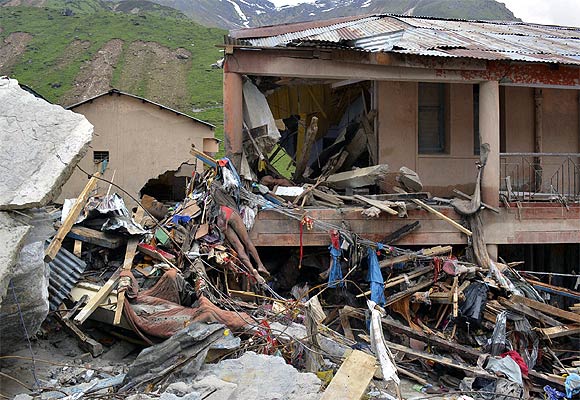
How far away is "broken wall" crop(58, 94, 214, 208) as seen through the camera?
18.4 meters

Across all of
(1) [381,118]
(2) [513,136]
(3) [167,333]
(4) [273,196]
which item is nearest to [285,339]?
(3) [167,333]

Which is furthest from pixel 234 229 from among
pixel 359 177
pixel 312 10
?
pixel 312 10

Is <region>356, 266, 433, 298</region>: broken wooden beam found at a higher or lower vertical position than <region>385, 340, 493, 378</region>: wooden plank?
higher

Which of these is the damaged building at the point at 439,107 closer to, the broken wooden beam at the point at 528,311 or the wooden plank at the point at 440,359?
the broken wooden beam at the point at 528,311

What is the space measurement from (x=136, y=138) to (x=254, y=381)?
15.0 m

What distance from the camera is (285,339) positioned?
20.6ft

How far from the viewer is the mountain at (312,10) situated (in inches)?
4796

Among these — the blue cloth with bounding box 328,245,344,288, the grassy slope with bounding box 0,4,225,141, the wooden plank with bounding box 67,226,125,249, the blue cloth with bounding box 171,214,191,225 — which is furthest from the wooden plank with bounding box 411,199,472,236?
the grassy slope with bounding box 0,4,225,141

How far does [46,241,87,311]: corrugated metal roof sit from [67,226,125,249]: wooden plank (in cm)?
38

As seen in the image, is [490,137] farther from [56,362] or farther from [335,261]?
[56,362]

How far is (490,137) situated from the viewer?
9773mm

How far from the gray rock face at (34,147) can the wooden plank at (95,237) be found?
2099 mm

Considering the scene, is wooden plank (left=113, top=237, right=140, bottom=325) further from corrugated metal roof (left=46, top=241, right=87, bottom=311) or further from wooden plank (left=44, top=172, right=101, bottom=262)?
wooden plank (left=44, top=172, right=101, bottom=262)

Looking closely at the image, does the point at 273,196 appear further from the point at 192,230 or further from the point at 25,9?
the point at 25,9
